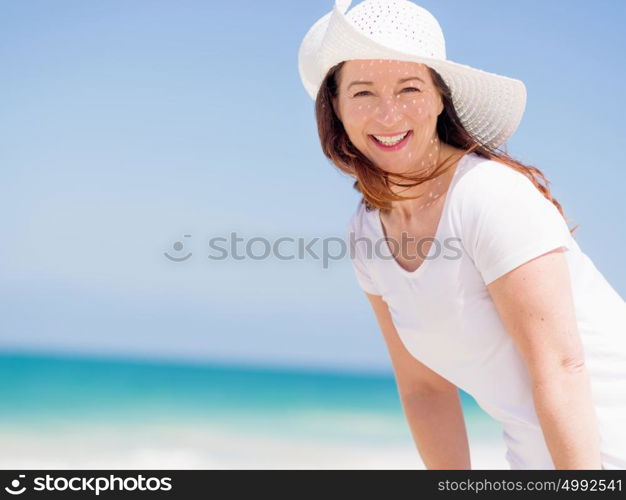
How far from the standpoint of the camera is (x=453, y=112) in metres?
2.03

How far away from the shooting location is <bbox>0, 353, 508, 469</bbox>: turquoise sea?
6.36 m

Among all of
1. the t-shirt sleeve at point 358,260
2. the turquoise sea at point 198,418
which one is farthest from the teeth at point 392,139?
the turquoise sea at point 198,418

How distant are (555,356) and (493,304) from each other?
18 cm

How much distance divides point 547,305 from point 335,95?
77cm

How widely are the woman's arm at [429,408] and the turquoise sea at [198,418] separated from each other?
161 inches

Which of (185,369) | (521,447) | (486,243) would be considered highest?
(185,369)

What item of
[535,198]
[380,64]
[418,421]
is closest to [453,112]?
[380,64]

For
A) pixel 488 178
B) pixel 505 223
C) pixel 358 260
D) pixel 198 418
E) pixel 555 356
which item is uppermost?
→ pixel 198 418

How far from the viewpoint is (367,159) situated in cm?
200

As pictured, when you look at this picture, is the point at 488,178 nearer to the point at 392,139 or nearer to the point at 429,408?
the point at 392,139
